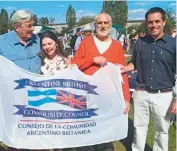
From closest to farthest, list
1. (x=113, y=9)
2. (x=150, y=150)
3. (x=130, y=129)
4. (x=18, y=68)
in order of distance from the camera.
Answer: (x=18, y=68) → (x=150, y=150) → (x=130, y=129) → (x=113, y=9)

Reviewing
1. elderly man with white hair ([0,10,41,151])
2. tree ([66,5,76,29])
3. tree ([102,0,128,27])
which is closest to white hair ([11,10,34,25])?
elderly man with white hair ([0,10,41,151])

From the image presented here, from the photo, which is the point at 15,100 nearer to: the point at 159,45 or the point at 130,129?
the point at 159,45

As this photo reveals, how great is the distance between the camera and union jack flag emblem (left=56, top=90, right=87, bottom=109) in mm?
3803

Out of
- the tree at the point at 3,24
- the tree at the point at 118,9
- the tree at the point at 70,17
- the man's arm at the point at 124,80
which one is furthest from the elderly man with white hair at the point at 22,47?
A: the tree at the point at 70,17

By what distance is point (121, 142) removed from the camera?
5.56m

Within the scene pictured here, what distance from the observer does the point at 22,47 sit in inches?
152

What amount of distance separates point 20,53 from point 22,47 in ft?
0.25

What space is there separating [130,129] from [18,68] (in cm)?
311

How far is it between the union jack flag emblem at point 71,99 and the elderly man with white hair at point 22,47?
1.35ft

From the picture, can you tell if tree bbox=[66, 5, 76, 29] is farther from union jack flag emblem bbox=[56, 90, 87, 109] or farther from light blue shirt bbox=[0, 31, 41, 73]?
union jack flag emblem bbox=[56, 90, 87, 109]

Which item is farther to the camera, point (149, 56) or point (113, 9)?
point (113, 9)

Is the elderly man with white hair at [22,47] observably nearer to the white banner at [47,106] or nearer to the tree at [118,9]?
the white banner at [47,106]

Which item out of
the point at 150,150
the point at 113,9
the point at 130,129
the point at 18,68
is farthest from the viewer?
the point at 113,9

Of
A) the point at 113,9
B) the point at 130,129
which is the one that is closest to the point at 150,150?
the point at 130,129
